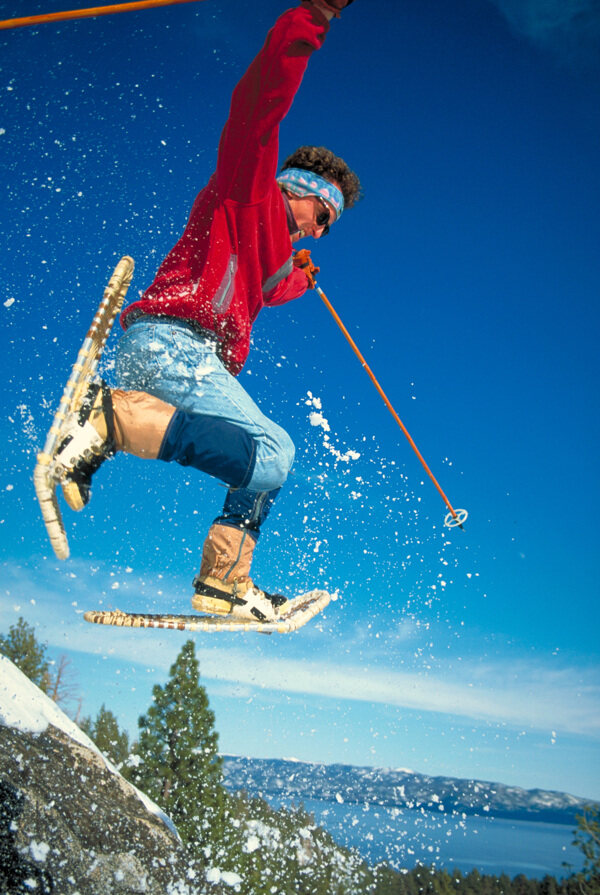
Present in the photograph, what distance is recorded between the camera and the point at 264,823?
2415 inches

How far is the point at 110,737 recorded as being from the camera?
41.6 meters

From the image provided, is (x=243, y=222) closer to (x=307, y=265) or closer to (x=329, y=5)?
(x=329, y=5)

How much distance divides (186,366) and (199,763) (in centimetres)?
3439

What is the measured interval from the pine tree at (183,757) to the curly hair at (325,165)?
3128 cm

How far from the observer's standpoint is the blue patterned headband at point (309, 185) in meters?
3.52

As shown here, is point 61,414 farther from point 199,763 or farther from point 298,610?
point 199,763

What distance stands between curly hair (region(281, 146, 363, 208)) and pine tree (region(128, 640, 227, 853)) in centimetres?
3128

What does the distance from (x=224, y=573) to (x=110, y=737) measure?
4663 centimetres

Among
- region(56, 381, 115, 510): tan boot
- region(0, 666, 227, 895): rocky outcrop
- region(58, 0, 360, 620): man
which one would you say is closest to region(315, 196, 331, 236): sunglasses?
region(58, 0, 360, 620): man

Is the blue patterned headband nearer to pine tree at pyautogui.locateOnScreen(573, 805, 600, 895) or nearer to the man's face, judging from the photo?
the man's face

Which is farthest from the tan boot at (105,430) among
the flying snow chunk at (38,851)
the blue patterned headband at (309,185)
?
the flying snow chunk at (38,851)

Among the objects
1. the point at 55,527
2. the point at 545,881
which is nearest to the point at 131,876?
the point at 55,527

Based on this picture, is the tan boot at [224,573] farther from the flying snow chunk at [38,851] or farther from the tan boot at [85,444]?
the flying snow chunk at [38,851]

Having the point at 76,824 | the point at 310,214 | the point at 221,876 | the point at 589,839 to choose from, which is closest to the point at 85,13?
the point at 310,214
